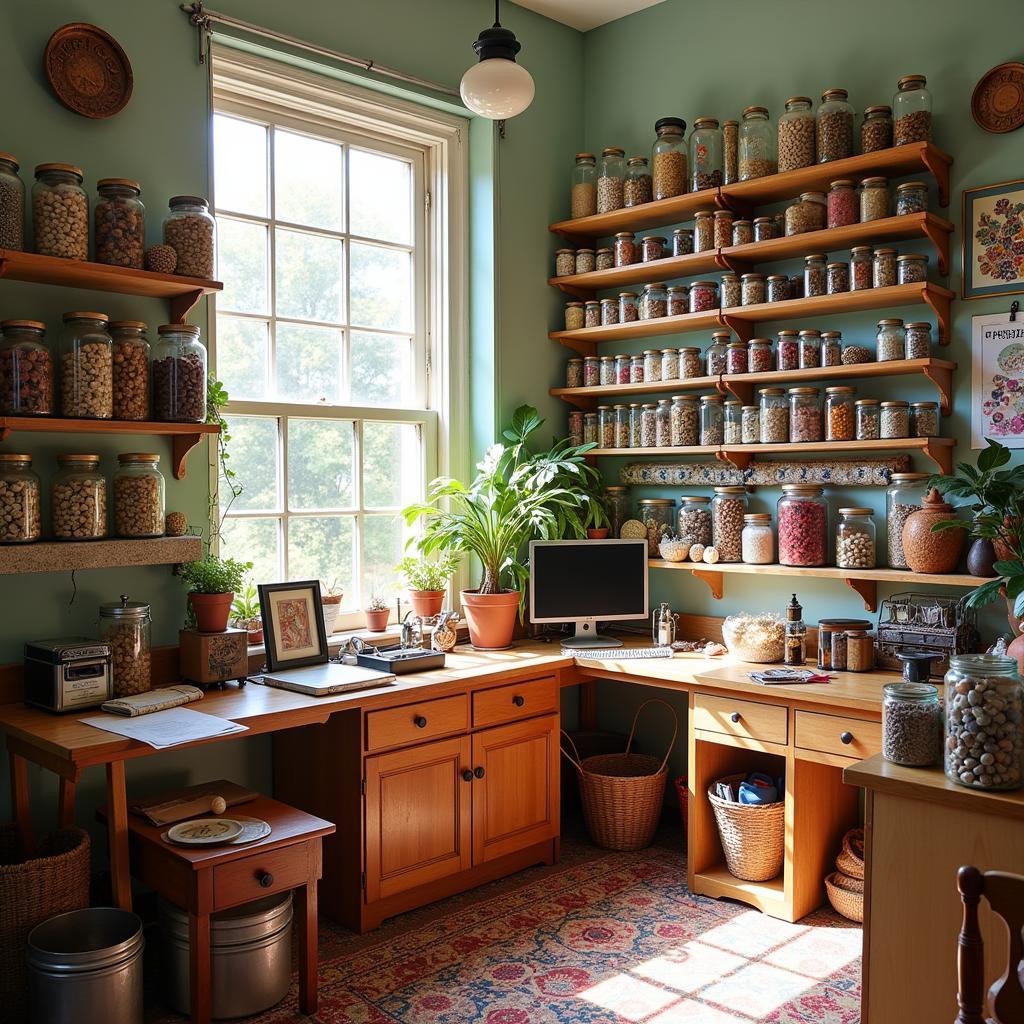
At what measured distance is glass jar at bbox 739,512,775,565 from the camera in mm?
3752

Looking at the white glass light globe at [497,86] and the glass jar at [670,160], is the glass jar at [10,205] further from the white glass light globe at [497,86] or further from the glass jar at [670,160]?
the glass jar at [670,160]

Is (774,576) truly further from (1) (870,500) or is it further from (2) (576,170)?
(2) (576,170)

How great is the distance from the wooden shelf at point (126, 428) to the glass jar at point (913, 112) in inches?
95.4

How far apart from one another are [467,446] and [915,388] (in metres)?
1.74

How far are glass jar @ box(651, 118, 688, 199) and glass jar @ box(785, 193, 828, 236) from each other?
540 mm

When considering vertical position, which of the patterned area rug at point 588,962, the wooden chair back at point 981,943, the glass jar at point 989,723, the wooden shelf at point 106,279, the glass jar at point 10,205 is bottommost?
the patterned area rug at point 588,962

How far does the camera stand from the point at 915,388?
11.5ft

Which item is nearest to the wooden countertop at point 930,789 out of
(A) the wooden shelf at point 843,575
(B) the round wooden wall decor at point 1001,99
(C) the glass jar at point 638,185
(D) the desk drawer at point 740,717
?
(D) the desk drawer at point 740,717

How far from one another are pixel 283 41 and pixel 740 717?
274 centimetres

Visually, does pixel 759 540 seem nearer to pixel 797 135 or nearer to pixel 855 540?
pixel 855 540

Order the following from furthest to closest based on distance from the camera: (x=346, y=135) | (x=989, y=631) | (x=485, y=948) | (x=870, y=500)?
(x=346, y=135) → (x=870, y=500) → (x=989, y=631) → (x=485, y=948)

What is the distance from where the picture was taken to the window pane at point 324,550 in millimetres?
3727

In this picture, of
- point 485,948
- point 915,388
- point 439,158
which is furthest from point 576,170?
point 485,948

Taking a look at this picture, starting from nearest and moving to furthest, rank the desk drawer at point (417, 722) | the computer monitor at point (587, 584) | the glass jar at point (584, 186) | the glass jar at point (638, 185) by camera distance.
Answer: the desk drawer at point (417, 722) → the computer monitor at point (587, 584) → the glass jar at point (638, 185) → the glass jar at point (584, 186)
